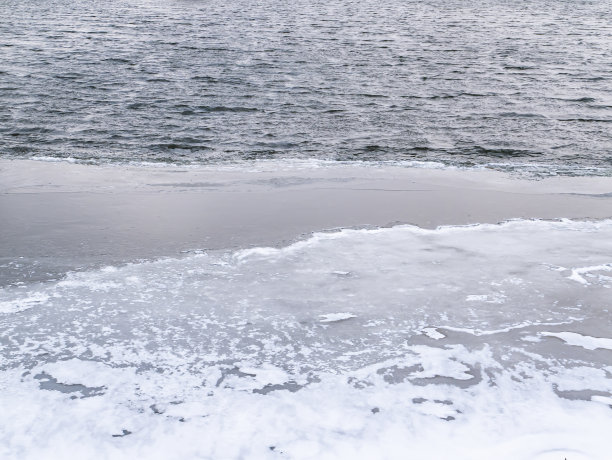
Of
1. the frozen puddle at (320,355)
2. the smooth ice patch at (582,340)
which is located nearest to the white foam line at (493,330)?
the frozen puddle at (320,355)

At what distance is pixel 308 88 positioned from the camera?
50.7 feet

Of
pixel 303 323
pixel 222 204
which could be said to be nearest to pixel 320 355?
pixel 303 323

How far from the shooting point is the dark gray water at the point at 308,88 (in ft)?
37.2

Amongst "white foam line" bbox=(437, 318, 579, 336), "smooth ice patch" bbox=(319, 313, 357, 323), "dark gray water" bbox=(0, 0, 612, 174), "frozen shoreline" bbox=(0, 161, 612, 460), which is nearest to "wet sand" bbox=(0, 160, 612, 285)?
"frozen shoreline" bbox=(0, 161, 612, 460)

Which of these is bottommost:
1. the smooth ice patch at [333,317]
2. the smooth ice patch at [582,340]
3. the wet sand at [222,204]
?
the smooth ice patch at [582,340]

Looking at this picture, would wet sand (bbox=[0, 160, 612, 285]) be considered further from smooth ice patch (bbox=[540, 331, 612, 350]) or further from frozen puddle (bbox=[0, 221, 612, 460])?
smooth ice patch (bbox=[540, 331, 612, 350])

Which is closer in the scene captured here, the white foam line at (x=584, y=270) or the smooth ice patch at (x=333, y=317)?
the smooth ice patch at (x=333, y=317)

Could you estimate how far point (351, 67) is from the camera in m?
17.8

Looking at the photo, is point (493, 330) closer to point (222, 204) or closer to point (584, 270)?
point (584, 270)

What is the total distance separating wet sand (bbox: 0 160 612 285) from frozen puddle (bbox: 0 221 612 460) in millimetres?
509

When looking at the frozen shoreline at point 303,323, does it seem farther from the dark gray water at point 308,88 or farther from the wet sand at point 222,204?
the dark gray water at point 308,88

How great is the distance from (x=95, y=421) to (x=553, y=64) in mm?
16666

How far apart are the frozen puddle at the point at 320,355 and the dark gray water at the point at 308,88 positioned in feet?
13.0

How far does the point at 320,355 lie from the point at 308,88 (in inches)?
420
